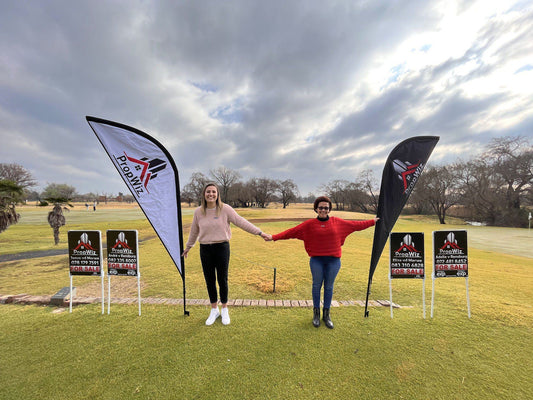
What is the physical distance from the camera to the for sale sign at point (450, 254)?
320 cm

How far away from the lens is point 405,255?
10.6 ft

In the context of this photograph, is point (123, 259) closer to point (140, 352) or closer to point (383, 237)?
point (140, 352)

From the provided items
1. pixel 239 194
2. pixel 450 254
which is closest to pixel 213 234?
pixel 450 254

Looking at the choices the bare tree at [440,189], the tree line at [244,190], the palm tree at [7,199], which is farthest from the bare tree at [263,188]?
the palm tree at [7,199]

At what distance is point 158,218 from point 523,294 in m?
7.27

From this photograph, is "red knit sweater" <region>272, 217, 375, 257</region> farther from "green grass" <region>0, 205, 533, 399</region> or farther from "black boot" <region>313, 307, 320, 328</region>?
"green grass" <region>0, 205, 533, 399</region>

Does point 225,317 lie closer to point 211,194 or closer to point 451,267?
point 211,194

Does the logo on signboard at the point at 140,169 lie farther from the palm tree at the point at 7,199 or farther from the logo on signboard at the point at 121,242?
the palm tree at the point at 7,199

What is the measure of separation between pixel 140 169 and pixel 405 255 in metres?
Result: 4.47

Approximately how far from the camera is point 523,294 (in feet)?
13.3

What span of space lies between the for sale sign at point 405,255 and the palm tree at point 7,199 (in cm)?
1255

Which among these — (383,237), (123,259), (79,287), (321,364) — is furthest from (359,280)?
(79,287)

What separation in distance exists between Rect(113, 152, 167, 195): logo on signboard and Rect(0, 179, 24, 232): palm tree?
871 cm

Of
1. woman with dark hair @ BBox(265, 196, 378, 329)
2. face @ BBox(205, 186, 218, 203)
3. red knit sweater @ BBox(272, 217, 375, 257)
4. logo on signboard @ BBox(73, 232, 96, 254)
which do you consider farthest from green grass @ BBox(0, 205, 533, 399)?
face @ BBox(205, 186, 218, 203)
